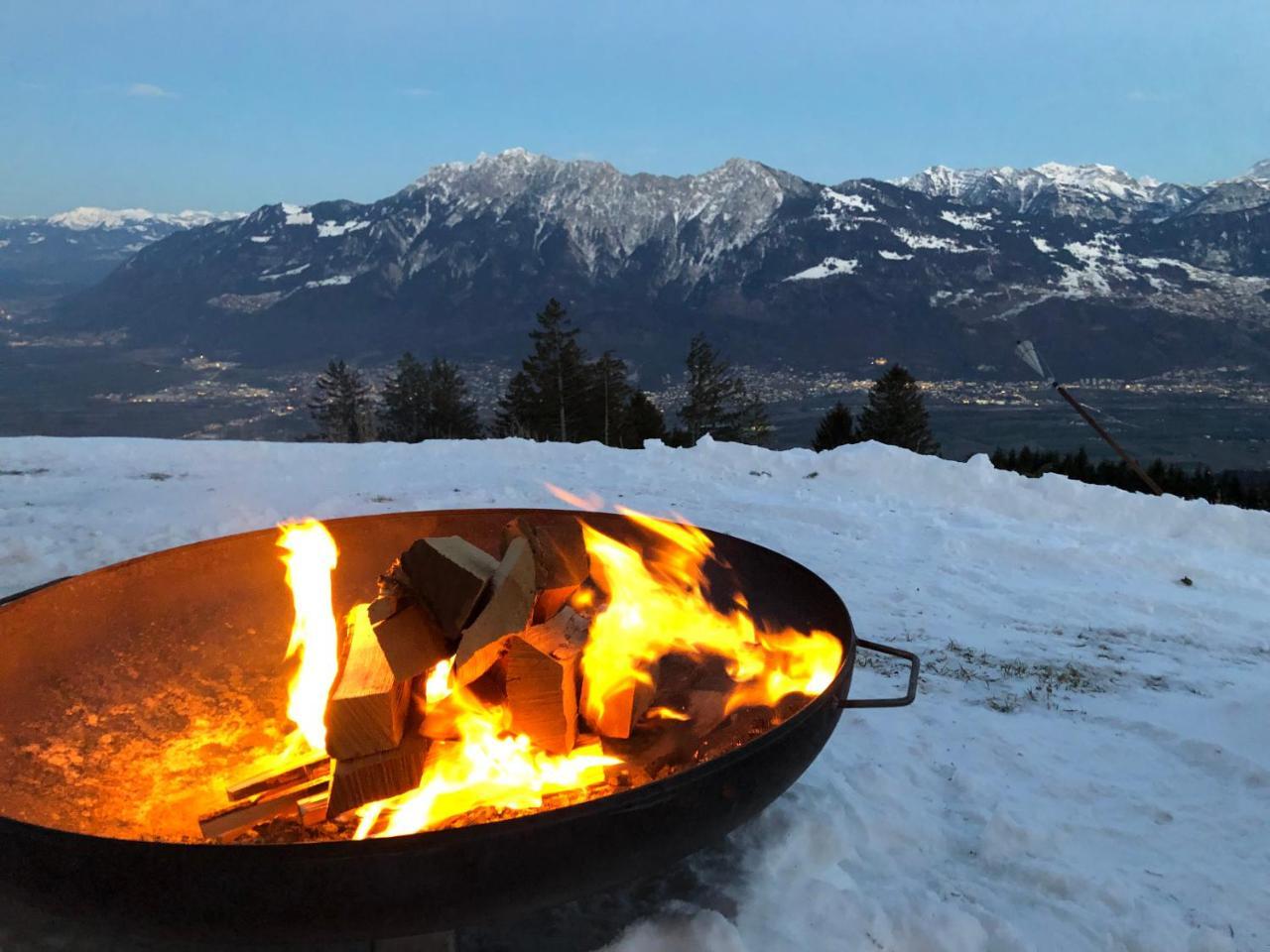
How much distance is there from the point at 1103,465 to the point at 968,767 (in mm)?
32232

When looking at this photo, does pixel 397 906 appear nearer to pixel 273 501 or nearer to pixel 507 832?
pixel 507 832

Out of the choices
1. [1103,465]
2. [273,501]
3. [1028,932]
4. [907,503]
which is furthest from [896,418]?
[1028,932]

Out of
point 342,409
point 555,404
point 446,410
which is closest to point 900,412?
point 555,404

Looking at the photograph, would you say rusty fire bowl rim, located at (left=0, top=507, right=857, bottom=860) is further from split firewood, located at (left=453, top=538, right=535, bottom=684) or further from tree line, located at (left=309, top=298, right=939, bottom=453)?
tree line, located at (left=309, top=298, right=939, bottom=453)

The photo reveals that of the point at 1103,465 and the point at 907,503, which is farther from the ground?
the point at 907,503

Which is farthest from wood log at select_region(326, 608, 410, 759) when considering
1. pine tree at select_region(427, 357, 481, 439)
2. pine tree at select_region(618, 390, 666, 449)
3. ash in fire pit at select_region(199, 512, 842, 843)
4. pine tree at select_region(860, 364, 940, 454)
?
pine tree at select_region(427, 357, 481, 439)

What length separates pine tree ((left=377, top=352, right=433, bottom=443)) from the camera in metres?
50.8

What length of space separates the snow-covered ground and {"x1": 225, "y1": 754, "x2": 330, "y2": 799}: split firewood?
1007 millimetres

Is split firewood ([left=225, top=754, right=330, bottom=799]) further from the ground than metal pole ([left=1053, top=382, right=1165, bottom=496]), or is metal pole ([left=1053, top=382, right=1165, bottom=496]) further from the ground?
metal pole ([left=1053, top=382, right=1165, bottom=496])

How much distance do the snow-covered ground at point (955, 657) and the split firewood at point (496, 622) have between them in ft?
2.86

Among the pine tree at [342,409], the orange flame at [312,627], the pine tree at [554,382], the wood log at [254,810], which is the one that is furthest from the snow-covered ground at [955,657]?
the pine tree at [342,409]

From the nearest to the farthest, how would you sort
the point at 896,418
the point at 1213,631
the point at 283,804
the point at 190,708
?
the point at 283,804, the point at 190,708, the point at 1213,631, the point at 896,418

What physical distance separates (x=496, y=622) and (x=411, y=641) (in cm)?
26

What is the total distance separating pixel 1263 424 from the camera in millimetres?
109812
